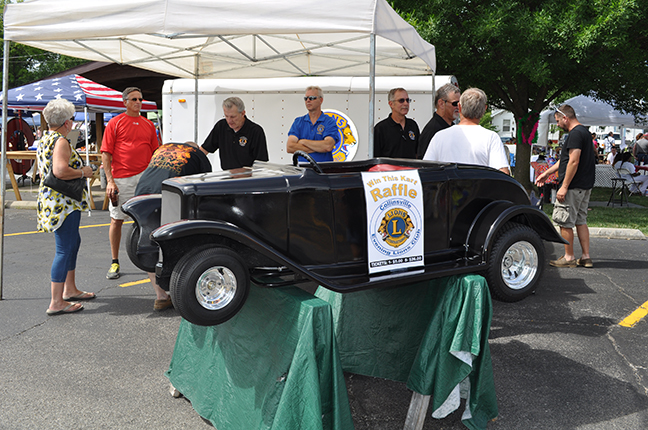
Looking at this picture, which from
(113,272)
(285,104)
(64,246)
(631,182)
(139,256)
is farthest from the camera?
(631,182)

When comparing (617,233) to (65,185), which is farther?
(617,233)

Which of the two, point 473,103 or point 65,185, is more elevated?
point 473,103

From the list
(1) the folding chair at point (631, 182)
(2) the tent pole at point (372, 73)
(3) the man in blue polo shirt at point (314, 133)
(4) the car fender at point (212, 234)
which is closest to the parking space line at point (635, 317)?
(2) the tent pole at point (372, 73)

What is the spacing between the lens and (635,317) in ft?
16.4

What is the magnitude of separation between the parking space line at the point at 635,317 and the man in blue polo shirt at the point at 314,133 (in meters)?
3.21

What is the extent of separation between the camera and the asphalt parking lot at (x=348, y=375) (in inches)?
128

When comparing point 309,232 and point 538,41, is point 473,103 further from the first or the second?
point 538,41

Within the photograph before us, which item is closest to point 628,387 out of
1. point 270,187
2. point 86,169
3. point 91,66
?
point 270,187

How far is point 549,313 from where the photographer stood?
515 cm

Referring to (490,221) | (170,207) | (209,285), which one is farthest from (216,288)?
(490,221)

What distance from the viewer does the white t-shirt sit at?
13.5 feet

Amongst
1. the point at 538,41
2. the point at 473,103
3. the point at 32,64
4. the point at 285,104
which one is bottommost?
the point at 473,103

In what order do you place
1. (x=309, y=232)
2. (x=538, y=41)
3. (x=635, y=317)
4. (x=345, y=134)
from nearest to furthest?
(x=309, y=232), (x=635, y=317), (x=345, y=134), (x=538, y=41)

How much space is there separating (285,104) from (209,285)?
6812mm
